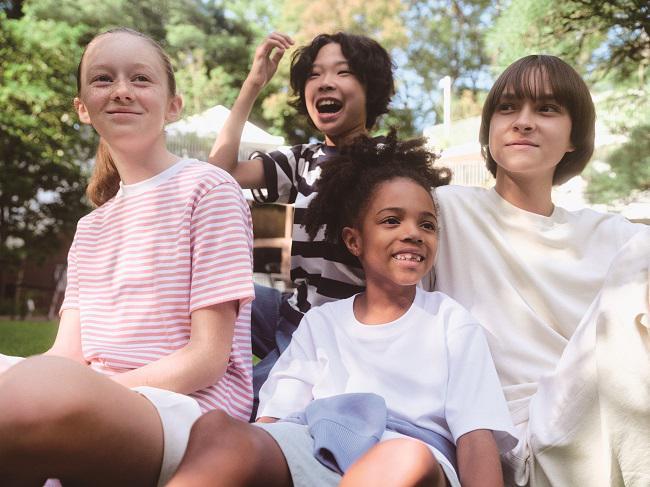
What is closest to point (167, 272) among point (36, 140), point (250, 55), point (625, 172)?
point (625, 172)

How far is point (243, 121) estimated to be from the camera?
2656 mm

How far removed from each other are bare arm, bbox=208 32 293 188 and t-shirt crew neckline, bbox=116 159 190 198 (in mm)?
735

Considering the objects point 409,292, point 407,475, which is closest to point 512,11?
point 409,292

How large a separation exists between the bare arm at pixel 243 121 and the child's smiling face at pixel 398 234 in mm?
683

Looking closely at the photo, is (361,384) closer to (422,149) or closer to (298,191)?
(422,149)

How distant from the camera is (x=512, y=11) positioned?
791 centimetres

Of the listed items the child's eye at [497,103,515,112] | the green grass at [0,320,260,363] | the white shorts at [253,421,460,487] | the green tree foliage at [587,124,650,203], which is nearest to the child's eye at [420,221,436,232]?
the child's eye at [497,103,515,112]

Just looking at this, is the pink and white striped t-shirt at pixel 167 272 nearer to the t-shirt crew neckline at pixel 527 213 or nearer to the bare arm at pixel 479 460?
the bare arm at pixel 479 460

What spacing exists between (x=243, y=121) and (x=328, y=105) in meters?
0.30

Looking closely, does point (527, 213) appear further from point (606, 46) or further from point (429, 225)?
point (606, 46)

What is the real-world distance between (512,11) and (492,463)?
7.17 m

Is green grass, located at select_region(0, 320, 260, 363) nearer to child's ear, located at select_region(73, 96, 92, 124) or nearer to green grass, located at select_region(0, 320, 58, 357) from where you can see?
green grass, located at select_region(0, 320, 58, 357)

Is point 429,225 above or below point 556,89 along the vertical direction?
below

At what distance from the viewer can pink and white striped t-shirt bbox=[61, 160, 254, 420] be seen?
1.67 meters
